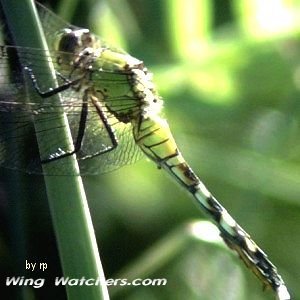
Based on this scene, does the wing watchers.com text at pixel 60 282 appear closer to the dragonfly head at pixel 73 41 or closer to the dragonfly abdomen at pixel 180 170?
the dragonfly abdomen at pixel 180 170

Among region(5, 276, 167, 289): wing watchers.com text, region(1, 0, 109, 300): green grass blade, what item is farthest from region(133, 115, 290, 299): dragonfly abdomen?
region(1, 0, 109, 300): green grass blade

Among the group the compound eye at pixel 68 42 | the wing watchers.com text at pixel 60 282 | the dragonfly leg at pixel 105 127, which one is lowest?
the wing watchers.com text at pixel 60 282

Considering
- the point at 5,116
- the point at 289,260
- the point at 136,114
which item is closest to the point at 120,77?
the point at 136,114

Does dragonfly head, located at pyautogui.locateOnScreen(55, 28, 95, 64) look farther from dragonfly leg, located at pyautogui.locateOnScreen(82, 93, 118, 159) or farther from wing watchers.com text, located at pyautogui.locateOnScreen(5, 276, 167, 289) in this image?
wing watchers.com text, located at pyautogui.locateOnScreen(5, 276, 167, 289)

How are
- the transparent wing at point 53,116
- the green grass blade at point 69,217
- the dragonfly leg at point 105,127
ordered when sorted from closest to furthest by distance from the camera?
the green grass blade at point 69,217 < the transparent wing at point 53,116 < the dragonfly leg at point 105,127

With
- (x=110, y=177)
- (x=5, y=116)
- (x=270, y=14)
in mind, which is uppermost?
(x=270, y=14)

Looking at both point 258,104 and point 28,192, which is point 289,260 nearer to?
point 258,104

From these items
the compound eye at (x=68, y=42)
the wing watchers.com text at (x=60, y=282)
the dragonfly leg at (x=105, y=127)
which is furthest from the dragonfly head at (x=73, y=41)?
the wing watchers.com text at (x=60, y=282)

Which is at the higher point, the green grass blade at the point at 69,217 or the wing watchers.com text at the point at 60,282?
the green grass blade at the point at 69,217
